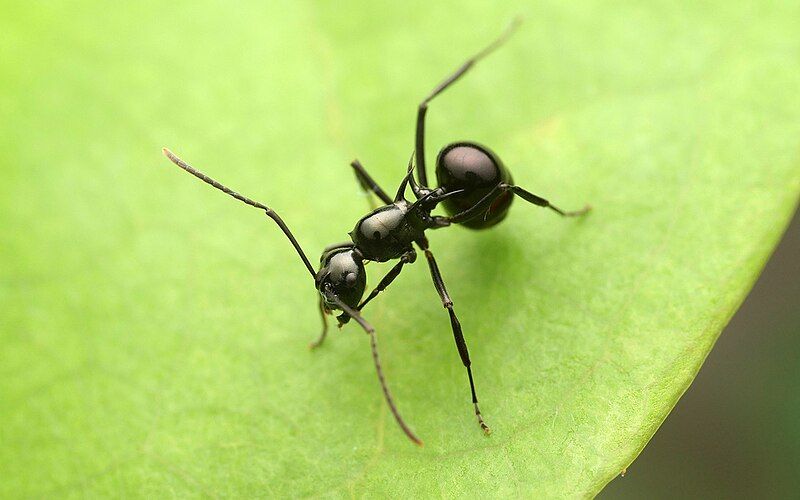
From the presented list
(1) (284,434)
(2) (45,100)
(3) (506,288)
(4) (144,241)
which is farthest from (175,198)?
(3) (506,288)

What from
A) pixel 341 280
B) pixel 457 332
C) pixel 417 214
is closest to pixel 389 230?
pixel 417 214

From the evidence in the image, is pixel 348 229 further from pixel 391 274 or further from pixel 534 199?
pixel 534 199

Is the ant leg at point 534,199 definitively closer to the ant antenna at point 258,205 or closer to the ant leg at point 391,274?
the ant leg at point 391,274

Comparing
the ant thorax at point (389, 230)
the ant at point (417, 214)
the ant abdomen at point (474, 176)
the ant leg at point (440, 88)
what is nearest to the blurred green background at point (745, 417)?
the ant at point (417, 214)

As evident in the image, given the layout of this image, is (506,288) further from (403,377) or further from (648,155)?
(648,155)

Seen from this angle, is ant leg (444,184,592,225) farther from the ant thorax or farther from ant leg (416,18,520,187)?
ant leg (416,18,520,187)
